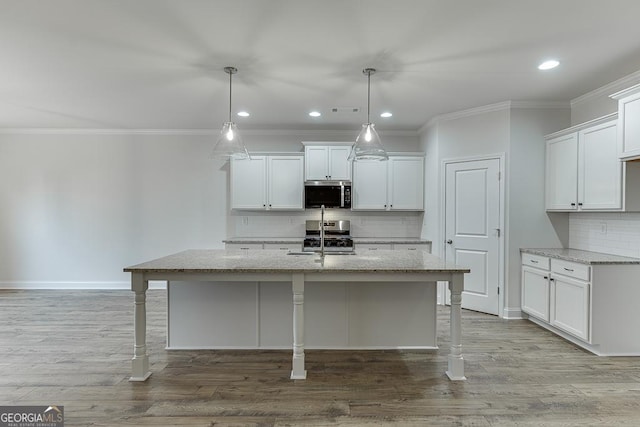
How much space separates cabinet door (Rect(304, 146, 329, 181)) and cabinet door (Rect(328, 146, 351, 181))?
8cm

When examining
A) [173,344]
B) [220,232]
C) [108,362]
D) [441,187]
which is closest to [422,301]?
[441,187]

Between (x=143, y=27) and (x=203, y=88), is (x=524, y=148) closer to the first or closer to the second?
(x=203, y=88)

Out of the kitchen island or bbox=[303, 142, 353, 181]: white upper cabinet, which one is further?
bbox=[303, 142, 353, 181]: white upper cabinet

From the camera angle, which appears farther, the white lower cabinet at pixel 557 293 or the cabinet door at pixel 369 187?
the cabinet door at pixel 369 187

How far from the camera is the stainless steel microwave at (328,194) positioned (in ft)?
16.7

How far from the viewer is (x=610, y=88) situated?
11.4 ft

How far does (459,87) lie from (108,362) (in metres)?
4.27

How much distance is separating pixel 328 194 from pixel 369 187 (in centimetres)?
65

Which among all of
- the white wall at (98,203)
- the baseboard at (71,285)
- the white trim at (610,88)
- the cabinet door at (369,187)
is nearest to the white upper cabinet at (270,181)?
the white wall at (98,203)

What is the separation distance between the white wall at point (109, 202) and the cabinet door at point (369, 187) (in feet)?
1.25

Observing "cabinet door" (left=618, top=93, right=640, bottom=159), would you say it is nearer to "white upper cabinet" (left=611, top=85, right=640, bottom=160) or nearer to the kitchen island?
"white upper cabinet" (left=611, top=85, right=640, bottom=160)

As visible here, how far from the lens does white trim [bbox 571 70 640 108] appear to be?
3188mm

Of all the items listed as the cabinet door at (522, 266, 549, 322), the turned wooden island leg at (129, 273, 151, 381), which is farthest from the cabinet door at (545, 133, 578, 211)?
the turned wooden island leg at (129, 273, 151, 381)

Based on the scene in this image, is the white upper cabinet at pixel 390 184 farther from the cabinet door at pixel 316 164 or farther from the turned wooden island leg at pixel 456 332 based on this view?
the turned wooden island leg at pixel 456 332
